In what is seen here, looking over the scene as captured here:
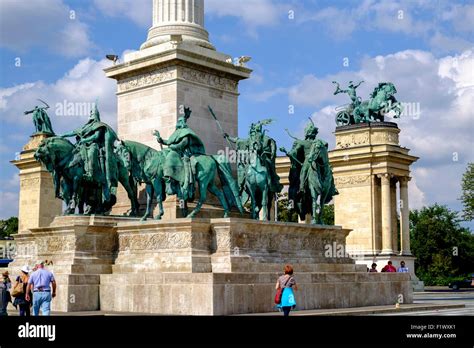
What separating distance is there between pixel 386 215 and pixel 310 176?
33371mm

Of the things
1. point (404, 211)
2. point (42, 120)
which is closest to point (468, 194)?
point (404, 211)

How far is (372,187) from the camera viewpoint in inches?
2461

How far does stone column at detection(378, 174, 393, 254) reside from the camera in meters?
61.2

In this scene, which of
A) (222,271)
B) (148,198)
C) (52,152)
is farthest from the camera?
(52,152)

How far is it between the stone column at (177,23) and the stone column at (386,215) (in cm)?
3368

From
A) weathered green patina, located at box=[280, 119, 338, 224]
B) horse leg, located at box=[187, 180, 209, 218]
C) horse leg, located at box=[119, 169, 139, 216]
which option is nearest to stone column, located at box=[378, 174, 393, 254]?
weathered green patina, located at box=[280, 119, 338, 224]

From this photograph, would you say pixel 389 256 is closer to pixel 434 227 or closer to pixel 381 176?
pixel 381 176

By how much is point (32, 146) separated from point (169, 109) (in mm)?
43635

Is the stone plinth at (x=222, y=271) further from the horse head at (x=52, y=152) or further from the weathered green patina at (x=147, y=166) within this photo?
the horse head at (x=52, y=152)

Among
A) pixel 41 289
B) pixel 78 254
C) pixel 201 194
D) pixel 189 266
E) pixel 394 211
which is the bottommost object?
pixel 41 289

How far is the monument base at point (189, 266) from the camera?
74.5 ft

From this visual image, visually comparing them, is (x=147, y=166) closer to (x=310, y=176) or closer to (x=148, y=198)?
(x=148, y=198)

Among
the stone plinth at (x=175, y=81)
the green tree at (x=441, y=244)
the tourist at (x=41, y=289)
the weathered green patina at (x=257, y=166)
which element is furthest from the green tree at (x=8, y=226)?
the tourist at (x=41, y=289)
